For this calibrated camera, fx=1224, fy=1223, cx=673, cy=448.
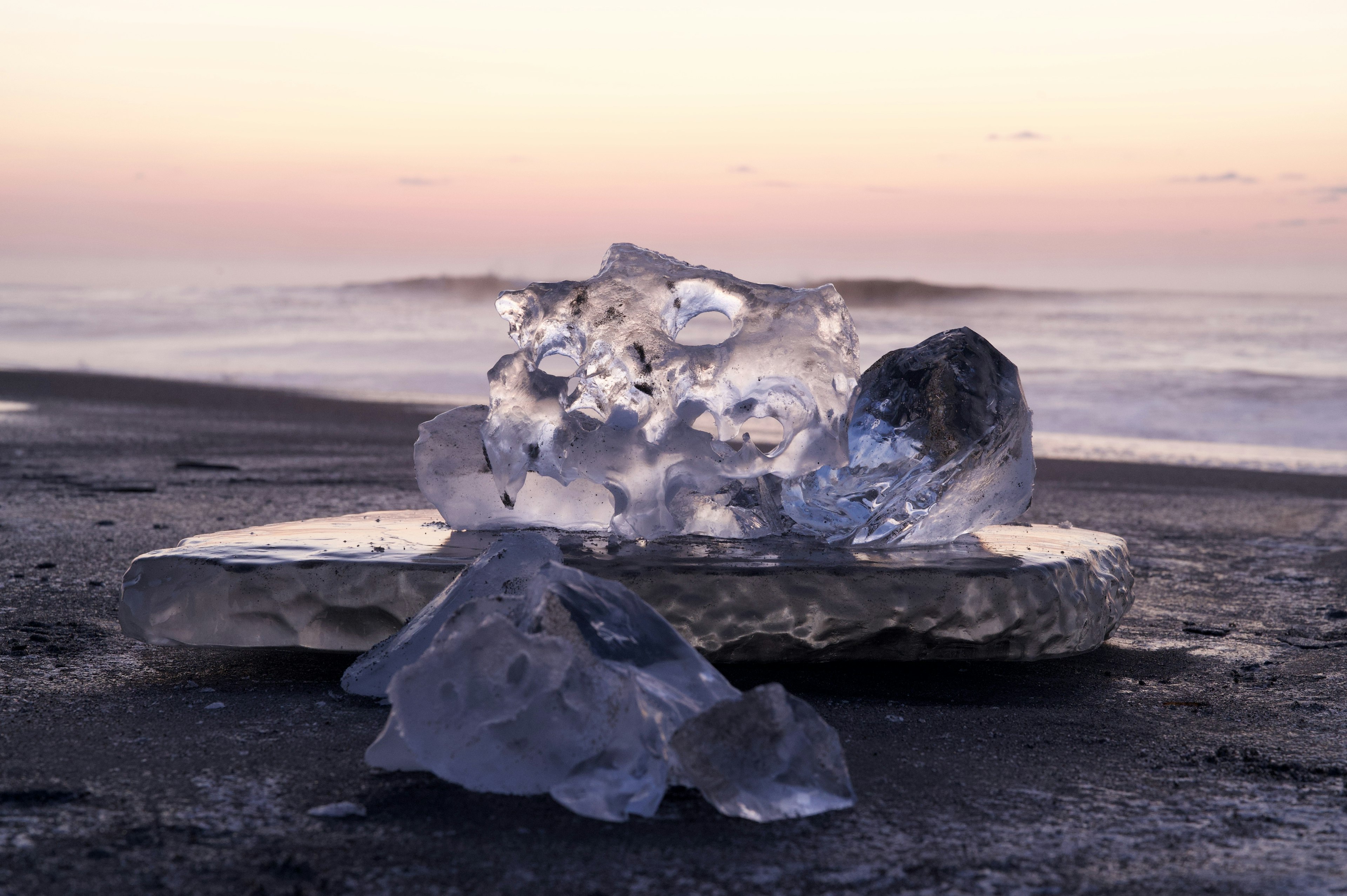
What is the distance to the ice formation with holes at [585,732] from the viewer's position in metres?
1.90

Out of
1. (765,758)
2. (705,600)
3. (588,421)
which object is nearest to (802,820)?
(765,758)

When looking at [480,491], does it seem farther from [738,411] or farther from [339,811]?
[339,811]

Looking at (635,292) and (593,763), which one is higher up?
(635,292)

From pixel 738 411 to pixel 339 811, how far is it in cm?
159

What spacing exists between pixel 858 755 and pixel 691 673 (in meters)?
0.35

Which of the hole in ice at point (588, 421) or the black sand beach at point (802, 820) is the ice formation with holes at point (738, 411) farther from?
the black sand beach at point (802, 820)

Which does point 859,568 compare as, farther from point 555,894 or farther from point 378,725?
point 555,894

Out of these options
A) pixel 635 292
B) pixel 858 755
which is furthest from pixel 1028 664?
pixel 635 292

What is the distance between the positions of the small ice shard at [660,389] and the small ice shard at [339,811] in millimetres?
1335

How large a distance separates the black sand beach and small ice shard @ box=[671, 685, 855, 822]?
0.04 m

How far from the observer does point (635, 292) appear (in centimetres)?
317

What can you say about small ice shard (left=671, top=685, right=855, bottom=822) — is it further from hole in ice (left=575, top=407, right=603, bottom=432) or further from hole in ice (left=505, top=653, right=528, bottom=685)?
hole in ice (left=575, top=407, right=603, bottom=432)

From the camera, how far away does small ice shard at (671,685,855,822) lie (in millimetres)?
1887

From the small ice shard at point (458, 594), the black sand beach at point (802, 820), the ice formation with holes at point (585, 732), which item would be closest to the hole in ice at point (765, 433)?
the black sand beach at point (802, 820)
